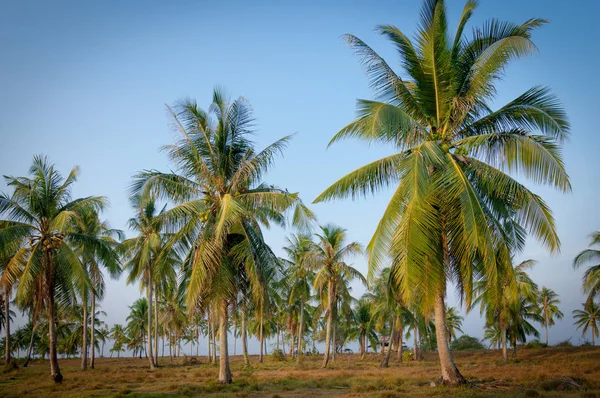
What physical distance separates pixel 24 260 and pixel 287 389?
12.9 meters

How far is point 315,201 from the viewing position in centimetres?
1501

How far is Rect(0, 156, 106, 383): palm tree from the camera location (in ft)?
65.4

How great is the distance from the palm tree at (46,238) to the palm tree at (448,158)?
41.9 feet

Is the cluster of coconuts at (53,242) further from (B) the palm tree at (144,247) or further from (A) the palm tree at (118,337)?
(A) the palm tree at (118,337)

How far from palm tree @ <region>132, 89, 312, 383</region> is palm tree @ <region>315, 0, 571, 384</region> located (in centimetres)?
412

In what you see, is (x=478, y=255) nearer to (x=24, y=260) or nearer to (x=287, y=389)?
(x=287, y=389)

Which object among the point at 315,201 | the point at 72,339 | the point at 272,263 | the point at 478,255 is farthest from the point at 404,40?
the point at 72,339

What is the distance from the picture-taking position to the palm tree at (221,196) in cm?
1711

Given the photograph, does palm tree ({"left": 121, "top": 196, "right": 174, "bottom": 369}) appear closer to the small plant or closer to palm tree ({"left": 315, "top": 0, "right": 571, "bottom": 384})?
palm tree ({"left": 315, "top": 0, "right": 571, "bottom": 384})

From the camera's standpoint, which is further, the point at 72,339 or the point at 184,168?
the point at 72,339

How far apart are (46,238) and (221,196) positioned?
9.07 m

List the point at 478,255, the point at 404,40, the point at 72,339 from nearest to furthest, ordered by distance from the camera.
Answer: the point at 478,255
the point at 404,40
the point at 72,339

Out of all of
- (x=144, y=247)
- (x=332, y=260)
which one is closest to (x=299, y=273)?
(x=332, y=260)

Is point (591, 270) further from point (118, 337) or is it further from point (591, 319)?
point (118, 337)
